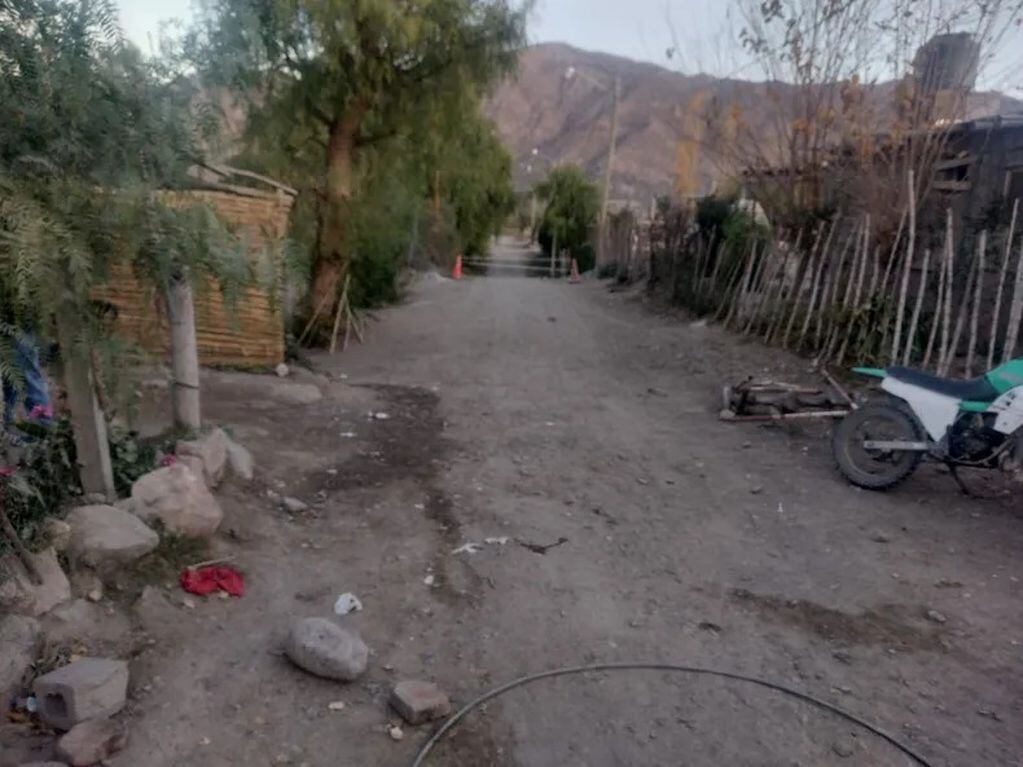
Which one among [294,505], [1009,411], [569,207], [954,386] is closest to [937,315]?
[954,386]

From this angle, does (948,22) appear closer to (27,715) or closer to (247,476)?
(247,476)

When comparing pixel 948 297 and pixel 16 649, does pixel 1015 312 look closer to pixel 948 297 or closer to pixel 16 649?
pixel 948 297

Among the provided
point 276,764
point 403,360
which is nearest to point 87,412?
point 276,764

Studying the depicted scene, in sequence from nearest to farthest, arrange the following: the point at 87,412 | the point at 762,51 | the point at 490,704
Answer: the point at 490,704 < the point at 87,412 < the point at 762,51

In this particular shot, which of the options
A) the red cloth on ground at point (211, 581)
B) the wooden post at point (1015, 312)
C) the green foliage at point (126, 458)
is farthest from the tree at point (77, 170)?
the wooden post at point (1015, 312)

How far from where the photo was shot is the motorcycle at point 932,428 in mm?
5375

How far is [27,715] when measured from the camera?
291 cm

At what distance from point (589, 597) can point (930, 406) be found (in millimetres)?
3008

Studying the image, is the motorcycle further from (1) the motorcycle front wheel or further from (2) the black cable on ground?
(2) the black cable on ground

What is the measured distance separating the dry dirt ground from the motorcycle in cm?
23

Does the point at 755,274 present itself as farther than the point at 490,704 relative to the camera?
Yes

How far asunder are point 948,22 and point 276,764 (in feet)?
34.1

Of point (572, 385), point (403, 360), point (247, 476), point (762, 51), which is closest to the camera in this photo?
point (247, 476)

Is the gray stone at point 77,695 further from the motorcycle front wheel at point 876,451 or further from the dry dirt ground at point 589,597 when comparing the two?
the motorcycle front wheel at point 876,451
